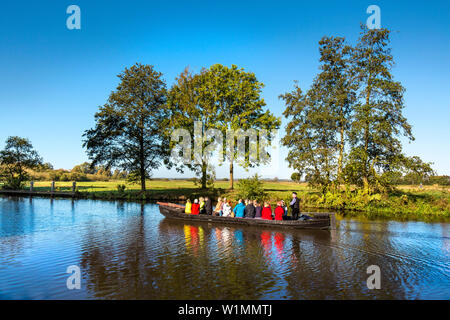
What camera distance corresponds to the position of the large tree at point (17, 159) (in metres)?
50.9

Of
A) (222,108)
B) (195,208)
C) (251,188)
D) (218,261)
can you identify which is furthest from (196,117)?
(218,261)

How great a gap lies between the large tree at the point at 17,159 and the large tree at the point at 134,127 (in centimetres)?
1750

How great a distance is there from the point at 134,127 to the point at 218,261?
110ft

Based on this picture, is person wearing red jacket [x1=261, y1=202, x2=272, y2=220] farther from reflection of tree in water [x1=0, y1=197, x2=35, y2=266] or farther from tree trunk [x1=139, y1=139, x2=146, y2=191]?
tree trunk [x1=139, y1=139, x2=146, y2=191]

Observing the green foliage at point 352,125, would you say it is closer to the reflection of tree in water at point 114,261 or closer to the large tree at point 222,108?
the large tree at point 222,108

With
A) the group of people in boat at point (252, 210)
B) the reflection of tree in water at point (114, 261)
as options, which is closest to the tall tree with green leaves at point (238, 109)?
the group of people in boat at point (252, 210)

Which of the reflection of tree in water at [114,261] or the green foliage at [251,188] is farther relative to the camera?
the green foliage at [251,188]

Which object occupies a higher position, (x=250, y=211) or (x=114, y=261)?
(x=250, y=211)

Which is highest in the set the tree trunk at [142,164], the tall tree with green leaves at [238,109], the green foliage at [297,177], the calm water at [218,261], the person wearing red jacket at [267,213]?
the tall tree with green leaves at [238,109]

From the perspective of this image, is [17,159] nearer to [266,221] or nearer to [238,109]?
[238,109]

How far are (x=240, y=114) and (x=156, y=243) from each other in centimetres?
2752

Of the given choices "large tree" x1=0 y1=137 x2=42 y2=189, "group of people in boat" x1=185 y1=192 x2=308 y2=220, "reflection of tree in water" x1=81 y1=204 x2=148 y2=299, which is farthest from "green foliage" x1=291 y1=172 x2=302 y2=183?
"large tree" x1=0 y1=137 x2=42 y2=189

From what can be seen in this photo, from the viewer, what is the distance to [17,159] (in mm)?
51719
